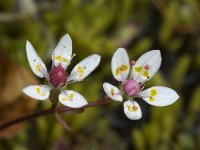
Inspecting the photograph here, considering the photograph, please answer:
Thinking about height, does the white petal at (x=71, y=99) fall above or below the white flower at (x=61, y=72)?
below

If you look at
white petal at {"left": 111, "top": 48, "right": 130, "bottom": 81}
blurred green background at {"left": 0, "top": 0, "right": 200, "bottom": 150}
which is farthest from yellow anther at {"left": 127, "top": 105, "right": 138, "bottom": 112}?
blurred green background at {"left": 0, "top": 0, "right": 200, "bottom": 150}

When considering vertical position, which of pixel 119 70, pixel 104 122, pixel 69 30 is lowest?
pixel 104 122

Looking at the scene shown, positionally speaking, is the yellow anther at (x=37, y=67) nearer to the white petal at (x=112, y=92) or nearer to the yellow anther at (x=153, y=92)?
the white petal at (x=112, y=92)

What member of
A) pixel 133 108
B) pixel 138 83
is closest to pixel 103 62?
pixel 138 83

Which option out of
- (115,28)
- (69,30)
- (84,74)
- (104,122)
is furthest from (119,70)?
(115,28)

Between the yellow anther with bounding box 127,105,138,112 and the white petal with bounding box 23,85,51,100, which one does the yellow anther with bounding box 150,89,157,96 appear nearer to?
the yellow anther with bounding box 127,105,138,112

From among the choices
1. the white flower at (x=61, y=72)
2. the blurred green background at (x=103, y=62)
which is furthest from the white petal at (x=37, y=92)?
the blurred green background at (x=103, y=62)

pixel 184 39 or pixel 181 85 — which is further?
pixel 184 39

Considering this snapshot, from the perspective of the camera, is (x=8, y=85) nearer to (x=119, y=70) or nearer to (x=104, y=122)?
(x=104, y=122)
